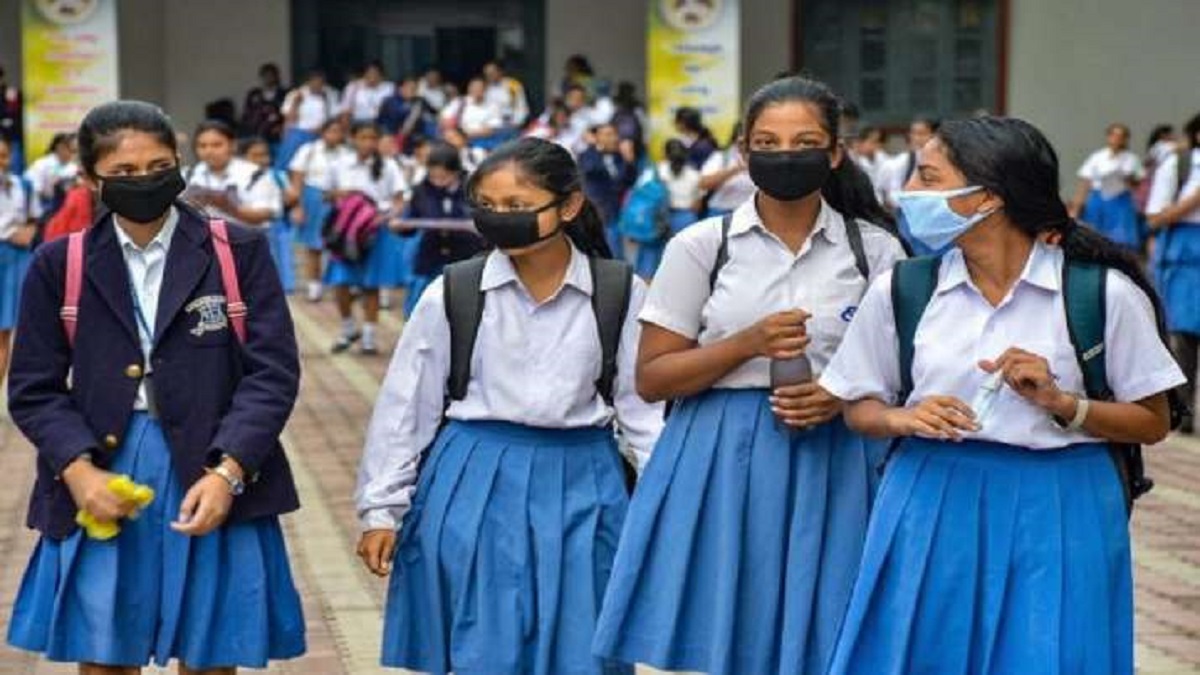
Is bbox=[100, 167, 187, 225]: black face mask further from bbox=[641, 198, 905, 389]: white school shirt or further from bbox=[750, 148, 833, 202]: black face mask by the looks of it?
bbox=[750, 148, 833, 202]: black face mask

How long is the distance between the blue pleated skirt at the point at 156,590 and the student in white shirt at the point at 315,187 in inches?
496

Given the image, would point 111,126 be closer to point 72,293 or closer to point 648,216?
point 72,293

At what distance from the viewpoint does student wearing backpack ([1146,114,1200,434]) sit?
12.8 meters

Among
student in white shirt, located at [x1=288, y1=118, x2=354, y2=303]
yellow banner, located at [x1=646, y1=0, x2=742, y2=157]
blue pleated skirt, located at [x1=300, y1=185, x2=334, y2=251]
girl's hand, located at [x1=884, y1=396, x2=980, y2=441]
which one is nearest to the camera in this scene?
girl's hand, located at [x1=884, y1=396, x2=980, y2=441]

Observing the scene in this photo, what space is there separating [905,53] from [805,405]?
79.5 ft

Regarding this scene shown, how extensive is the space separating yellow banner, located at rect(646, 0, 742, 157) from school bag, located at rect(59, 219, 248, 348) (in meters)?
19.2

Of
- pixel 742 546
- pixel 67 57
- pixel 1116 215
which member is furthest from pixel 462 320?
pixel 67 57

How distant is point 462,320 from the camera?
5.52 m

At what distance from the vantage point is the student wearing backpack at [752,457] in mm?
5254

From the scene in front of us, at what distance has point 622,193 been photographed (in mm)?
21516

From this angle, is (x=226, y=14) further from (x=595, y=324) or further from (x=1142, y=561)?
(x=595, y=324)

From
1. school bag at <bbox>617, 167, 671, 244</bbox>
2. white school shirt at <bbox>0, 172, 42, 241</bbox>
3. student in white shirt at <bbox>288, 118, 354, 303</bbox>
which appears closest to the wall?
school bag at <bbox>617, 167, 671, 244</bbox>

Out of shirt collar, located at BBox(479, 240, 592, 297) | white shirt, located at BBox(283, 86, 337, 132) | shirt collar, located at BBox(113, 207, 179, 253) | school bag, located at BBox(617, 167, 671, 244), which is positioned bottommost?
school bag, located at BBox(617, 167, 671, 244)

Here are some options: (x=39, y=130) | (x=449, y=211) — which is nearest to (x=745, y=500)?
(x=449, y=211)
